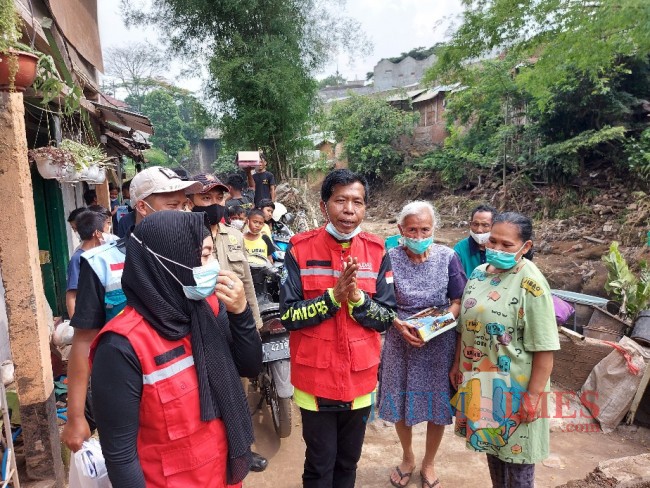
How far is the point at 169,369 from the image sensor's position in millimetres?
1426

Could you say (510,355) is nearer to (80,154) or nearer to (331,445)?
(331,445)

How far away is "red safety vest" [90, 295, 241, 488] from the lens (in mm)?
1383

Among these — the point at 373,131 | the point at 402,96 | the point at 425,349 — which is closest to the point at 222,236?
the point at 425,349

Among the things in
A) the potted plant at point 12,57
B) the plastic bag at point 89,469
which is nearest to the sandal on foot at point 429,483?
the plastic bag at point 89,469

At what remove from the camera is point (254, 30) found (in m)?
10.8

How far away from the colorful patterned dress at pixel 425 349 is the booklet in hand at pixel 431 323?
101mm

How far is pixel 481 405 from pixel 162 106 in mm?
36168

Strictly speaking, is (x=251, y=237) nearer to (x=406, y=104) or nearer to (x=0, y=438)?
(x=0, y=438)

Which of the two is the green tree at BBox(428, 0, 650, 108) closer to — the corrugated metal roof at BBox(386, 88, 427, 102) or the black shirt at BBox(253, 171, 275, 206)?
the black shirt at BBox(253, 171, 275, 206)

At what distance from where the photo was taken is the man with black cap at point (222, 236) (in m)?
3.05

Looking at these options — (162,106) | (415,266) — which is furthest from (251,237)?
(162,106)

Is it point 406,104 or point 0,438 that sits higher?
point 406,104

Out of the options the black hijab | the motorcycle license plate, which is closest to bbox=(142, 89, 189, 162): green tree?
the motorcycle license plate

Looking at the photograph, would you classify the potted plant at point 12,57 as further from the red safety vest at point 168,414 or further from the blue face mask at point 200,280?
the red safety vest at point 168,414
